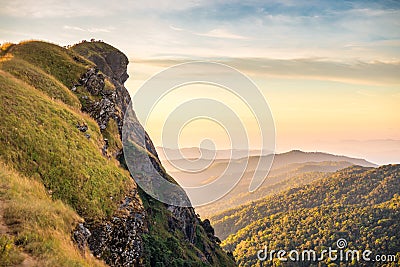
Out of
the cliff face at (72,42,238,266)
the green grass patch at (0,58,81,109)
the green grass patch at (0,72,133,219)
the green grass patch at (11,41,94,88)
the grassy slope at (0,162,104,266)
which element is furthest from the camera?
the green grass patch at (11,41,94,88)

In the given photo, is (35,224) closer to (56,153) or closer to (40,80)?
(56,153)

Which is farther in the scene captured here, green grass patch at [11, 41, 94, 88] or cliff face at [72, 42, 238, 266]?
green grass patch at [11, 41, 94, 88]

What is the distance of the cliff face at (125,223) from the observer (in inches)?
790

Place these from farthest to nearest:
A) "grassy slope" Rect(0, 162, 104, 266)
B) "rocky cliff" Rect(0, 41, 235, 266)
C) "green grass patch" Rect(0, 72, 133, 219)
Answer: "green grass patch" Rect(0, 72, 133, 219)
"rocky cliff" Rect(0, 41, 235, 266)
"grassy slope" Rect(0, 162, 104, 266)

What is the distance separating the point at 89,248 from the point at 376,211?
204549 mm

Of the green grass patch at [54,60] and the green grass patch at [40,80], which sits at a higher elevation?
the green grass patch at [54,60]

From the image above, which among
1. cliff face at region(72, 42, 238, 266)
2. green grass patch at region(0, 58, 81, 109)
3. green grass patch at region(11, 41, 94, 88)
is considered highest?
green grass patch at region(11, 41, 94, 88)

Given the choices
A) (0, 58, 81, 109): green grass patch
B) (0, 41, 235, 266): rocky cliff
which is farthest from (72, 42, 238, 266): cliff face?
(0, 58, 81, 109): green grass patch

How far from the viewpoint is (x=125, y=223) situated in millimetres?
22125

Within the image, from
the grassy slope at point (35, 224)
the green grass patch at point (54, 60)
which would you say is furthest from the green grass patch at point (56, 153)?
the green grass patch at point (54, 60)

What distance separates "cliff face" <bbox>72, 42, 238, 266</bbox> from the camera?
2006 cm

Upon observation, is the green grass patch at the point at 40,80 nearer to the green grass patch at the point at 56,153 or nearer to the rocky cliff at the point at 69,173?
the rocky cliff at the point at 69,173

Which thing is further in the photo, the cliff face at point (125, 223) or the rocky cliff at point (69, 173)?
the cliff face at point (125, 223)

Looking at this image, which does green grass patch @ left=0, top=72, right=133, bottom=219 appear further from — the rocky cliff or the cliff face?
the cliff face
